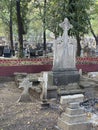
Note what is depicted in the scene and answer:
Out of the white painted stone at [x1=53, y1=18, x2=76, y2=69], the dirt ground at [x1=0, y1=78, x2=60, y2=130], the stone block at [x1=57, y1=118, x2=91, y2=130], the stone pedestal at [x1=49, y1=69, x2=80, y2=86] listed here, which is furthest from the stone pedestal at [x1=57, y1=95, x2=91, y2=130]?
the white painted stone at [x1=53, y1=18, x2=76, y2=69]

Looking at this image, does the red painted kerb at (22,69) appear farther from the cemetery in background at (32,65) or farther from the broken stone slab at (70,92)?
the broken stone slab at (70,92)

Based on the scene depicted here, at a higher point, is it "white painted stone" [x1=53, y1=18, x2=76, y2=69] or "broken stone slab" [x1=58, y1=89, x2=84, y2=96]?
"white painted stone" [x1=53, y1=18, x2=76, y2=69]

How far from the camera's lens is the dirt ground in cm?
729

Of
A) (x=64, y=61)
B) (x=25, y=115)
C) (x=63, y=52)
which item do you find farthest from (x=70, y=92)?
(x=25, y=115)

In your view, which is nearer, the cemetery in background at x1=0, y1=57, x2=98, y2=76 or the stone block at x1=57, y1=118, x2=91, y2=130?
the stone block at x1=57, y1=118, x2=91, y2=130

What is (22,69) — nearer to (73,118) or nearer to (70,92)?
(70,92)

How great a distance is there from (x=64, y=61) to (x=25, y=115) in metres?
4.94

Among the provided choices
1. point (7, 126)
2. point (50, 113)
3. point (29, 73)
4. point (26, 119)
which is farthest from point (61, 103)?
point (29, 73)

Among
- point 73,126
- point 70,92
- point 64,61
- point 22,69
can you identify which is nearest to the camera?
point 73,126

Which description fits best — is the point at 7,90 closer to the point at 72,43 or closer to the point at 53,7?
the point at 72,43

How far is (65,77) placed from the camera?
1266cm

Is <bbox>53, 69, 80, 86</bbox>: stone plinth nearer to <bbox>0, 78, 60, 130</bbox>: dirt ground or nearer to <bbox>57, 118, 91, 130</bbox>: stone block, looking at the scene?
<bbox>0, 78, 60, 130</bbox>: dirt ground

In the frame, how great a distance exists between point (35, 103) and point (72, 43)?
4.06 meters

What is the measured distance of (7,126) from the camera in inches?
287
